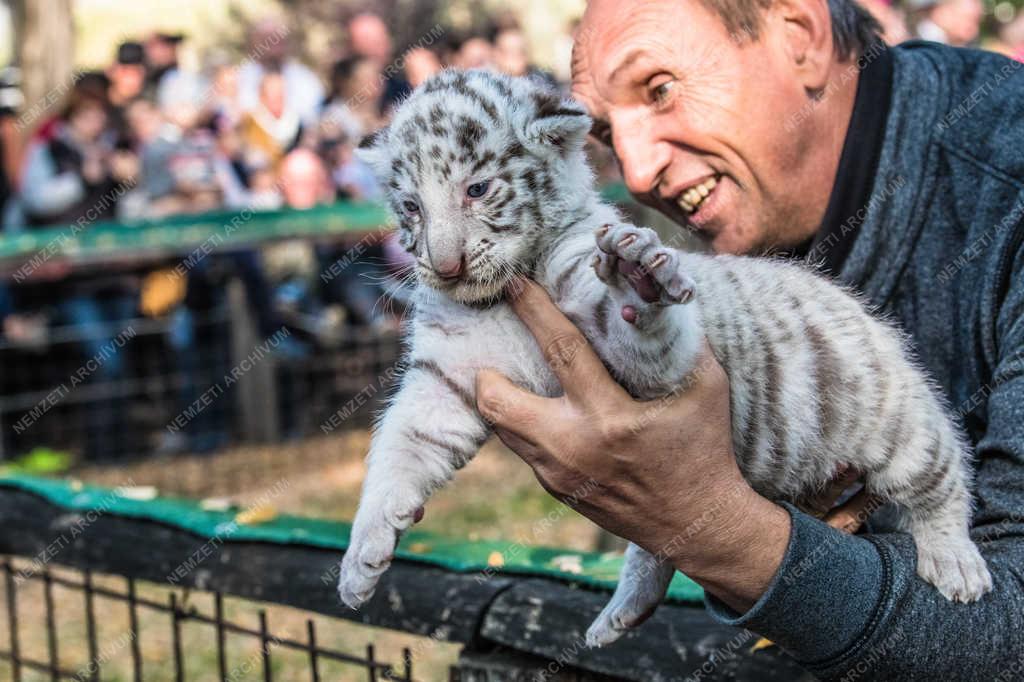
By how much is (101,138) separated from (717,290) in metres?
6.93

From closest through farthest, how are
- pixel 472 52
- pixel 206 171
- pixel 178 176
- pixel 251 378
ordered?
pixel 251 378 < pixel 178 176 < pixel 206 171 < pixel 472 52

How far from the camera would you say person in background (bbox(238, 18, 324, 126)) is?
9.43m

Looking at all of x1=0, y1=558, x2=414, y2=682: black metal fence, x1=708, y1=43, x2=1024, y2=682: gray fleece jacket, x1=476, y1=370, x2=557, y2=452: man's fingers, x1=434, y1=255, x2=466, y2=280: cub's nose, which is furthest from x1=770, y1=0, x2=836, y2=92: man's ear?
x1=0, y1=558, x2=414, y2=682: black metal fence

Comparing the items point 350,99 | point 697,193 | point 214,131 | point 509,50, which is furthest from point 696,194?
point 350,99

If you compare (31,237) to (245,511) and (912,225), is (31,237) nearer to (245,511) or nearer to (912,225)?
(245,511)

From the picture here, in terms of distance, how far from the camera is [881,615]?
198cm

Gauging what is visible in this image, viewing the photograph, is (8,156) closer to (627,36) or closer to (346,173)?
(346,173)

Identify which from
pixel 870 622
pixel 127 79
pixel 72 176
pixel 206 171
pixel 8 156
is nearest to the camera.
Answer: pixel 870 622

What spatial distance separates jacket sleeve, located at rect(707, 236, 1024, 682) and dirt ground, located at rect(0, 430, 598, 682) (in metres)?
2.03

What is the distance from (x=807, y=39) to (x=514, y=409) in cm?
129

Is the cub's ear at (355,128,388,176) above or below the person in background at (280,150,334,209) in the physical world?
above

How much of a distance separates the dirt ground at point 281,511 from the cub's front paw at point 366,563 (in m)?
1.52

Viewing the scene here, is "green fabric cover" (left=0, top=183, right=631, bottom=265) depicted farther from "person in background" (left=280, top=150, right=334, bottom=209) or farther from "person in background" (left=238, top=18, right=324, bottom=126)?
"person in background" (left=238, top=18, right=324, bottom=126)

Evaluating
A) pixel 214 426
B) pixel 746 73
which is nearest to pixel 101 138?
pixel 214 426
